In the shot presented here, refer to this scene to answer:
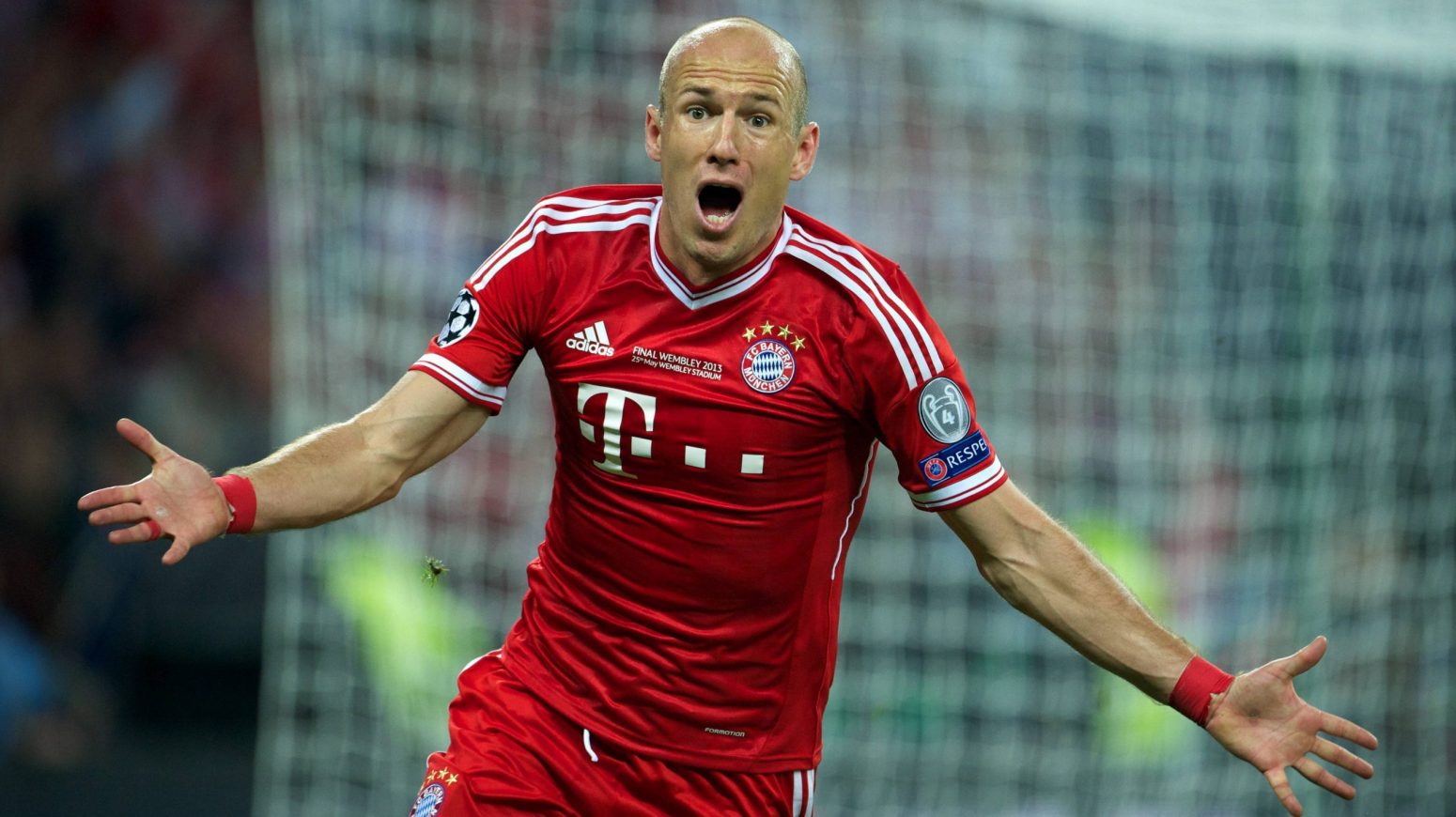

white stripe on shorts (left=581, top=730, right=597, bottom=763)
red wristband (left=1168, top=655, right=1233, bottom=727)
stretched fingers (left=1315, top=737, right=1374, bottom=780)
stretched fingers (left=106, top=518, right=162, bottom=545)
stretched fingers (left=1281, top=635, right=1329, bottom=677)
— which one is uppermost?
stretched fingers (left=106, top=518, right=162, bottom=545)

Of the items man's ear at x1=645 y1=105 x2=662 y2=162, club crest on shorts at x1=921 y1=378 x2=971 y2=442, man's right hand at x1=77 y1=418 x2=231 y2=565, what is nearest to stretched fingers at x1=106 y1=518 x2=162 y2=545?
man's right hand at x1=77 y1=418 x2=231 y2=565

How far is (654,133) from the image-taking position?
3734mm

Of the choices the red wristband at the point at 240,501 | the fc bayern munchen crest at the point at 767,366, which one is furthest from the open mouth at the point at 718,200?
the red wristband at the point at 240,501

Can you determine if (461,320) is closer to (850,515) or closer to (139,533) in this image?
(139,533)

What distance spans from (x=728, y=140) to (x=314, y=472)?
1110mm

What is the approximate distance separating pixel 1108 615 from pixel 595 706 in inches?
44.1

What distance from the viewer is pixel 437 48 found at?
6586 millimetres

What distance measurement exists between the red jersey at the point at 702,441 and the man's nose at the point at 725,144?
0.84ft

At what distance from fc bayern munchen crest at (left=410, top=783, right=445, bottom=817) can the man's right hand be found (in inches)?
28.2

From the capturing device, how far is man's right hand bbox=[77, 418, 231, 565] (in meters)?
3.13

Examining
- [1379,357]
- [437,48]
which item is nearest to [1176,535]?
[1379,357]

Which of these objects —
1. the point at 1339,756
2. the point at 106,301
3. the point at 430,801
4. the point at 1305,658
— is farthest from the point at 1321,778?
the point at 106,301

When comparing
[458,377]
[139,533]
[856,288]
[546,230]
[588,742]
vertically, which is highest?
[546,230]

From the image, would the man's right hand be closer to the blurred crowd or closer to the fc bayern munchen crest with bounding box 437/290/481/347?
the fc bayern munchen crest with bounding box 437/290/481/347
